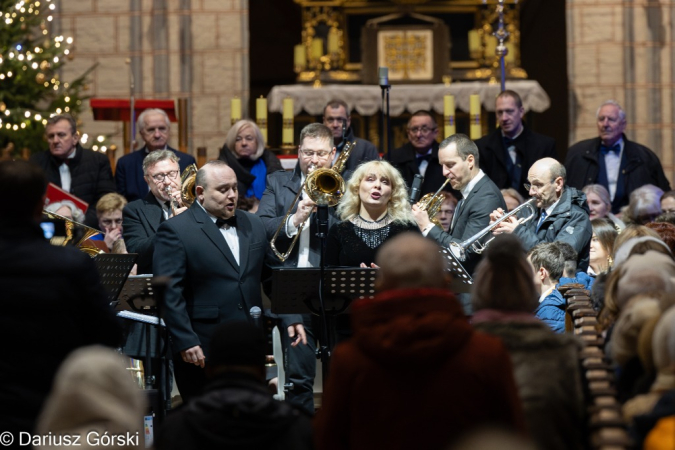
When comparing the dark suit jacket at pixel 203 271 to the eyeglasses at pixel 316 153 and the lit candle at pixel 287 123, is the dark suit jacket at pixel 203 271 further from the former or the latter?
the lit candle at pixel 287 123

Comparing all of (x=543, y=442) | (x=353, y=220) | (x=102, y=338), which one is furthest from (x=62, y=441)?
(x=353, y=220)

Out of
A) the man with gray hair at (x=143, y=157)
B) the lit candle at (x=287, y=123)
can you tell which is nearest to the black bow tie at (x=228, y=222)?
the man with gray hair at (x=143, y=157)

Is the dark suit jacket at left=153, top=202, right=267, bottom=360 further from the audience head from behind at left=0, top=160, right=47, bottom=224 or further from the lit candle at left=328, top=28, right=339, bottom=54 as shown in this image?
the lit candle at left=328, top=28, right=339, bottom=54

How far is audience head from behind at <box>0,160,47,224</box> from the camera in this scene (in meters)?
4.51

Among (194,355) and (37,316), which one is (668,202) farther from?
(37,316)

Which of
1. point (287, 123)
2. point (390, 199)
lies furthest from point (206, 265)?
point (287, 123)

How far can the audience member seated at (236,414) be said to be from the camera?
3928 millimetres

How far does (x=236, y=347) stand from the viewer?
Result: 4.08 metres

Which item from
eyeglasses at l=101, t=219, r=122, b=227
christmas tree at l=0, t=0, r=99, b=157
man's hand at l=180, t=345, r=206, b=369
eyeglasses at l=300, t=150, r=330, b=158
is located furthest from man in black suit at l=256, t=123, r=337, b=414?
christmas tree at l=0, t=0, r=99, b=157

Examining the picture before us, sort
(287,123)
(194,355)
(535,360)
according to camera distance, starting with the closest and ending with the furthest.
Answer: (535,360)
(194,355)
(287,123)

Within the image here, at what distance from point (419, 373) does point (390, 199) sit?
3327mm

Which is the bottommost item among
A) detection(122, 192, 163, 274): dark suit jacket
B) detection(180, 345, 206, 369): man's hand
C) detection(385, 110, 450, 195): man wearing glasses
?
detection(180, 345, 206, 369): man's hand

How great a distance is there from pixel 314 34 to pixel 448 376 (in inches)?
437

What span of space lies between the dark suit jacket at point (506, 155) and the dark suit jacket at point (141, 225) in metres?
3.26
